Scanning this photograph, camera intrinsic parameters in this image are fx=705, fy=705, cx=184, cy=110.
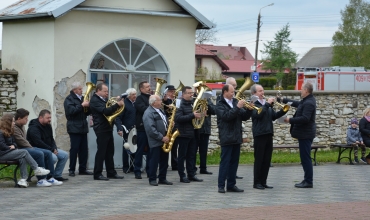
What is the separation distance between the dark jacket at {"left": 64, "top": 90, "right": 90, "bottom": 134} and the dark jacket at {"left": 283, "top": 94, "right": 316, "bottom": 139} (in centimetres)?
403

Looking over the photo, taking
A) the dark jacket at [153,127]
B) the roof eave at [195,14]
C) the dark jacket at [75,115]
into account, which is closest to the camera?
the dark jacket at [153,127]

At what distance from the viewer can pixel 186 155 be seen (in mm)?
13836

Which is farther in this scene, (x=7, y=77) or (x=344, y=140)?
(x=344, y=140)

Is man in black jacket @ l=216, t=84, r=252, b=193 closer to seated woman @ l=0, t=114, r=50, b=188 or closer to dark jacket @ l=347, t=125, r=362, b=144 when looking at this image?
seated woman @ l=0, t=114, r=50, b=188

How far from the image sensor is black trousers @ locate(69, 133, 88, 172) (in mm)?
14173

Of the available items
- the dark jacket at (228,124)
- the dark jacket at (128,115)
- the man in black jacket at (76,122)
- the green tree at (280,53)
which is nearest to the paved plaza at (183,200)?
the man in black jacket at (76,122)

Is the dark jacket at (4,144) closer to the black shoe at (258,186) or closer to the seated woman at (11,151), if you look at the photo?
the seated woman at (11,151)

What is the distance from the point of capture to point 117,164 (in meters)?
15.9

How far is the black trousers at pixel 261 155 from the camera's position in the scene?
499 inches

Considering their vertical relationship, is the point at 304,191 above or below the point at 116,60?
below

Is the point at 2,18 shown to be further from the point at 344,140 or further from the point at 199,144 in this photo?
the point at 344,140

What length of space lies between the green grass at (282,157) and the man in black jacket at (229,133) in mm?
5492

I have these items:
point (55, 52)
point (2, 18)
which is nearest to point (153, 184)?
point (55, 52)

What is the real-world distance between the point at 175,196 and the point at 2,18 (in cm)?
688
